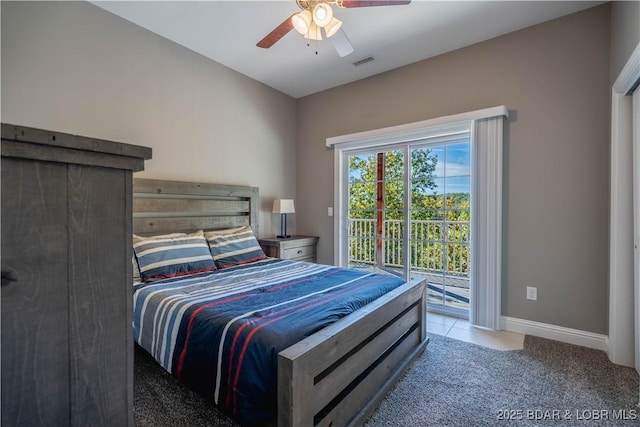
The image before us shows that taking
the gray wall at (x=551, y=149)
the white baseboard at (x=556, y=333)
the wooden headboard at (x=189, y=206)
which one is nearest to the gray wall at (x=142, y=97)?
the wooden headboard at (x=189, y=206)

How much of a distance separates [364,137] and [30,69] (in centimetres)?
302

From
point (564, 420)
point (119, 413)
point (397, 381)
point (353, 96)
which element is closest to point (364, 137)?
point (353, 96)

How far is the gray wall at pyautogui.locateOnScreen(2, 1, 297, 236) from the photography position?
2141mm

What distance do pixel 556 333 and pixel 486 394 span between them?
127 centimetres

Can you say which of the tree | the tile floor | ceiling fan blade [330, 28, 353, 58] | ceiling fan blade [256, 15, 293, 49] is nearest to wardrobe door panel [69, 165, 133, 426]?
ceiling fan blade [256, 15, 293, 49]

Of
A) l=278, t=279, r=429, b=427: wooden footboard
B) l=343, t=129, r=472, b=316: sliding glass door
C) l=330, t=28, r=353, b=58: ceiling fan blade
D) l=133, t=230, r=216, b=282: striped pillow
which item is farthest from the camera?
l=343, t=129, r=472, b=316: sliding glass door

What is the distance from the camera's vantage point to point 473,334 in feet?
9.01

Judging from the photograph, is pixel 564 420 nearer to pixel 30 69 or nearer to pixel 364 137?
pixel 364 137

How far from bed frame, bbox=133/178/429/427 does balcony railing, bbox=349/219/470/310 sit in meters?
1.15

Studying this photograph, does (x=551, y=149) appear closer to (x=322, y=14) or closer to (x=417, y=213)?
(x=417, y=213)

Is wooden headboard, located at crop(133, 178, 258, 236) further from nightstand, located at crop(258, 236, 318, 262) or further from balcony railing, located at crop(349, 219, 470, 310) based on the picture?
balcony railing, located at crop(349, 219, 470, 310)

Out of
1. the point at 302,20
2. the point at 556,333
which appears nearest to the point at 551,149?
the point at 556,333

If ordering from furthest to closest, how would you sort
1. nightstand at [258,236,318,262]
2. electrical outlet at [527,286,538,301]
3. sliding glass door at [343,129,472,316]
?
nightstand at [258,236,318,262], sliding glass door at [343,129,472,316], electrical outlet at [527,286,538,301]

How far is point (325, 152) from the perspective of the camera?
412 centimetres
